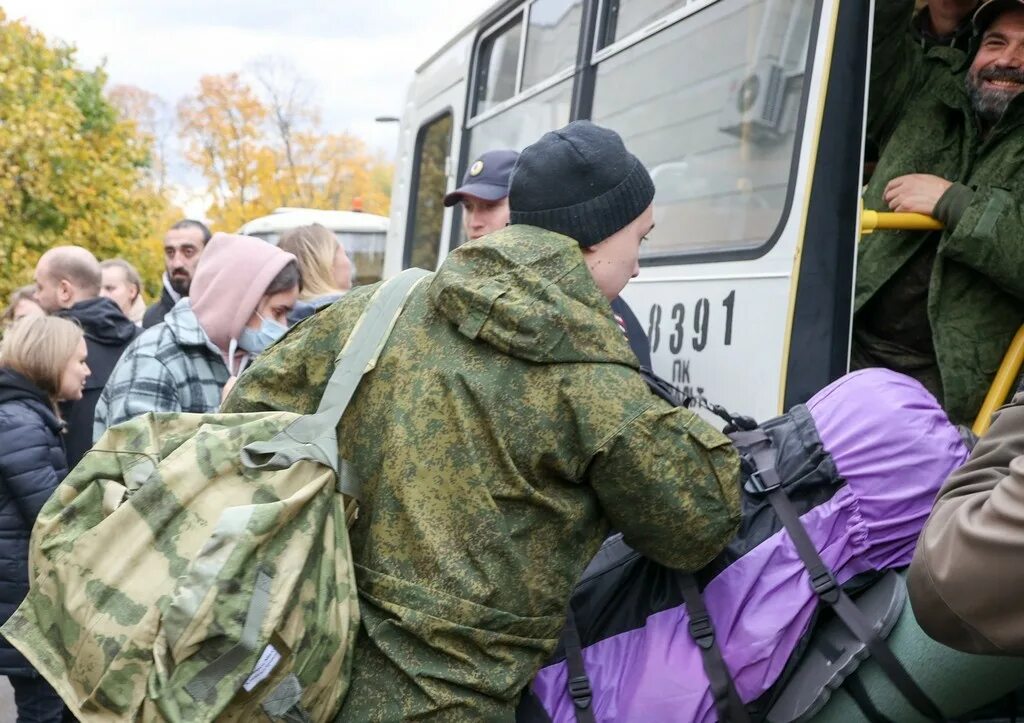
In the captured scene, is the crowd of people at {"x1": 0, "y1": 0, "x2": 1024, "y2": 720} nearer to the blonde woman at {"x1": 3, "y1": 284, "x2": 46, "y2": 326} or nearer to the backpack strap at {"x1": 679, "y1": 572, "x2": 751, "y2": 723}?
the backpack strap at {"x1": 679, "y1": 572, "x2": 751, "y2": 723}

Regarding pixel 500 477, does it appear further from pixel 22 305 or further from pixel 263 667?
pixel 22 305

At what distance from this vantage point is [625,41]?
4.55 metres

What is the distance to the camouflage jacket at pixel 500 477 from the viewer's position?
6.46 ft

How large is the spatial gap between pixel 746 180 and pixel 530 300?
6.36 feet

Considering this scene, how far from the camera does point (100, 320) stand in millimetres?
5082

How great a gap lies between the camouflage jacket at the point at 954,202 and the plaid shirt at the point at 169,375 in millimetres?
2001

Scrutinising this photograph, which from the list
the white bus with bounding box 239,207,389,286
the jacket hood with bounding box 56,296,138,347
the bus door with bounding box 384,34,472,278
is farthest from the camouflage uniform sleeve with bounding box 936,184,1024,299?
the white bus with bounding box 239,207,389,286

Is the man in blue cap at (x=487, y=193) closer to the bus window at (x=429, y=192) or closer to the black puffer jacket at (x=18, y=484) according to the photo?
the black puffer jacket at (x=18, y=484)

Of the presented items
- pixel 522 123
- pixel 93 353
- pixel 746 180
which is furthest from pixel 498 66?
pixel 746 180

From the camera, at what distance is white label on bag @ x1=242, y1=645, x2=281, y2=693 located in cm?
183

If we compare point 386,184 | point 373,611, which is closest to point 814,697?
point 373,611

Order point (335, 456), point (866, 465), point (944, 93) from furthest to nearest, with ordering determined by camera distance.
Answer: point (944, 93) → point (866, 465) → point (335, 456)

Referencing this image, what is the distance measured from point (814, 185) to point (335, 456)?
1686 mm

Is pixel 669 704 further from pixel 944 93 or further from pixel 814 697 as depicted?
pixel 944 93
